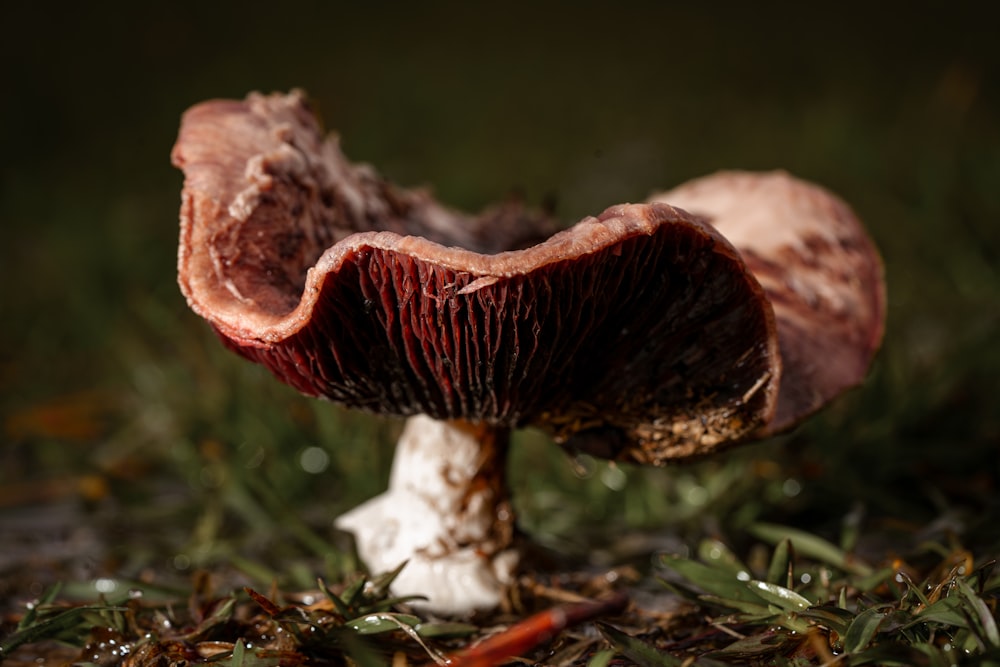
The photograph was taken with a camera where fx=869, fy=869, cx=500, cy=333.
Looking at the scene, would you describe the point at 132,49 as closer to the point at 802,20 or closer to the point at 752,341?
the point at 802,20

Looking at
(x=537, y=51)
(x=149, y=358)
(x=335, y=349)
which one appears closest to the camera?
(x=335, y=349)

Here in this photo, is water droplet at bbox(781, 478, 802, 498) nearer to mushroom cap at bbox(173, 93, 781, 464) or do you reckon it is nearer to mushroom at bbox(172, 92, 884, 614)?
mushroom at bbox(172, 92, 884, 614)

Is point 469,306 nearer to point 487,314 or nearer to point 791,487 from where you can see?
point 487,314

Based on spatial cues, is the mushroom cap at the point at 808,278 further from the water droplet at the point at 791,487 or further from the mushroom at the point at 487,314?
the water droplet at the point at 791,487

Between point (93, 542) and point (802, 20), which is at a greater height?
point (802, 20)

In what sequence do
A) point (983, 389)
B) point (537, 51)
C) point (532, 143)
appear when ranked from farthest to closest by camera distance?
1. point (537, 51)
2. point (532, 143)
3. point (983, 389)

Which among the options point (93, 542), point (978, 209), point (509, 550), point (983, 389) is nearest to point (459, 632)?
point (509, 550)

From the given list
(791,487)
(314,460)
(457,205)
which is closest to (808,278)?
(791,487)
